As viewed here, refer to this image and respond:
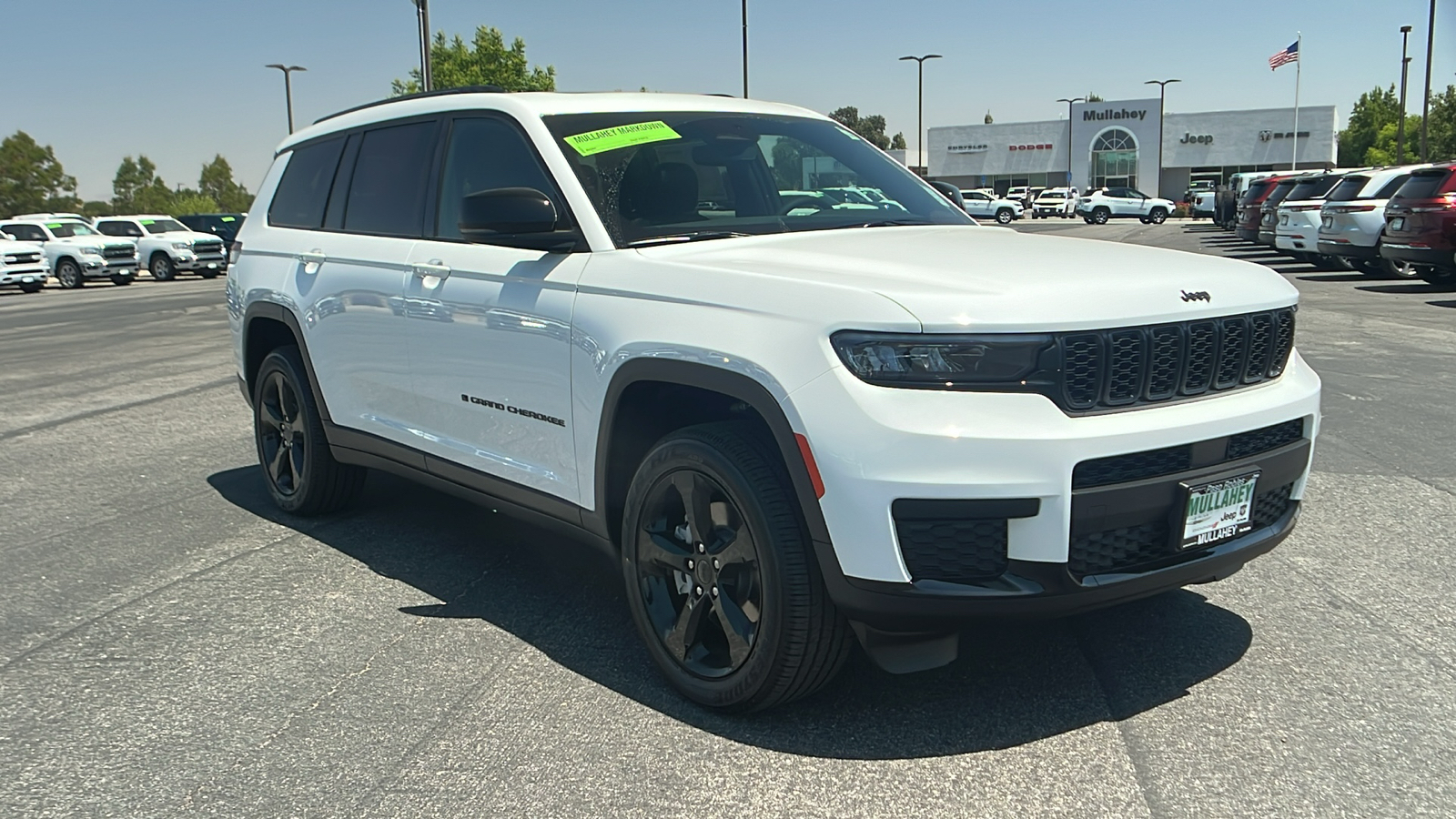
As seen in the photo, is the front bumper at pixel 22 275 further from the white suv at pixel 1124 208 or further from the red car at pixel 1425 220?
the white suv at pixel 1124 208

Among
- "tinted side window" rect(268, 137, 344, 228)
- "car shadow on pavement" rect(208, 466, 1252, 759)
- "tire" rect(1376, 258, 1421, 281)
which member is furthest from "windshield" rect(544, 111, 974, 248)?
"tire" rect(1376, 258, 1421, 281)

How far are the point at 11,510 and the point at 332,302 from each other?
252 centimetres

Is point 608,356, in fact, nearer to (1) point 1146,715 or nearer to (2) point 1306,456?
(1) point 1146,715

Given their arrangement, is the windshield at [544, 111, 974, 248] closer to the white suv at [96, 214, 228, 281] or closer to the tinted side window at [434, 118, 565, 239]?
the tinted side window at [434, 118, 565, 239]

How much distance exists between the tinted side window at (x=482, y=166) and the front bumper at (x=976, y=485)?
1667mm

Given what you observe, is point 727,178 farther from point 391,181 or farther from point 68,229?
point 68,229

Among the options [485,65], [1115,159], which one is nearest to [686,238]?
[485,65]

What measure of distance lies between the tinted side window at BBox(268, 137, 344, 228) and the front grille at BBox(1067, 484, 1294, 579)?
4.00 metres

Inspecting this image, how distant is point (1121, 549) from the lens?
10.2ft

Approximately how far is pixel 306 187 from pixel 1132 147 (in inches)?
3436

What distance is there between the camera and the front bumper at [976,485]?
2924 millimetres

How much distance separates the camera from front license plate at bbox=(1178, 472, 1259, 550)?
317cm

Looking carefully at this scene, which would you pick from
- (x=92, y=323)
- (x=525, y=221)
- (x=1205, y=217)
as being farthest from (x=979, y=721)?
(x=1205, y=217)

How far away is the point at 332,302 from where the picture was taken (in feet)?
17.4
